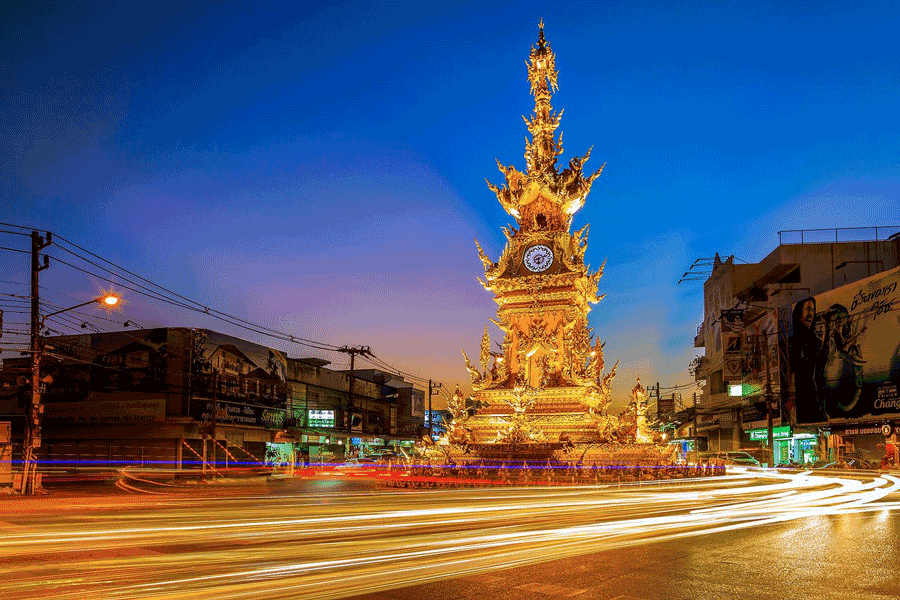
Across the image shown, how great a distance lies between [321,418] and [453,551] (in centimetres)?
6181

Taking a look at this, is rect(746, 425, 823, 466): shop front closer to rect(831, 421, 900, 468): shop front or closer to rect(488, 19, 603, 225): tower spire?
rect(831, 421, 900, 468): shop front

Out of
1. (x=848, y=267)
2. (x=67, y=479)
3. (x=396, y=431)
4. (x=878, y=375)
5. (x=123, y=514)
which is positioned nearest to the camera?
(x=123, y=514)

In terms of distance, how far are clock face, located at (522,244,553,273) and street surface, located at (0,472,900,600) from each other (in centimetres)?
2037

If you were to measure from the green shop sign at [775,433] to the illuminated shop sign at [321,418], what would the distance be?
39.0 m

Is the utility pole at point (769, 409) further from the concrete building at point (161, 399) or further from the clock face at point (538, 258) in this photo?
the concrete building at point (161, 399)

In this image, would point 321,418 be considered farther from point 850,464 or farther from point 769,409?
point 850,464

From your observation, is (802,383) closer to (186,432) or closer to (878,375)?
(878,375)

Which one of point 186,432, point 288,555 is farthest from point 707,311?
point 288,555

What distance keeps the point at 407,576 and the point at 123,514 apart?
32.3ft

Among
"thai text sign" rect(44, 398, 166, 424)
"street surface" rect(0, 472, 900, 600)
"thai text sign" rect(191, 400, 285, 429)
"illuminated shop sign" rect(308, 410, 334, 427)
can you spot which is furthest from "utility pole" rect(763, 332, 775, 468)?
"thai text sign" rect(44, 398, 166, 424)

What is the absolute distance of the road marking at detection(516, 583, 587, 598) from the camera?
7.23 metres

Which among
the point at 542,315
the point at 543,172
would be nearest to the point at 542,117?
the point at 543,172

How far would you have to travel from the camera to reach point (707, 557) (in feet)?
30.8

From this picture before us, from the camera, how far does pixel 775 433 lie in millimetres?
64562
